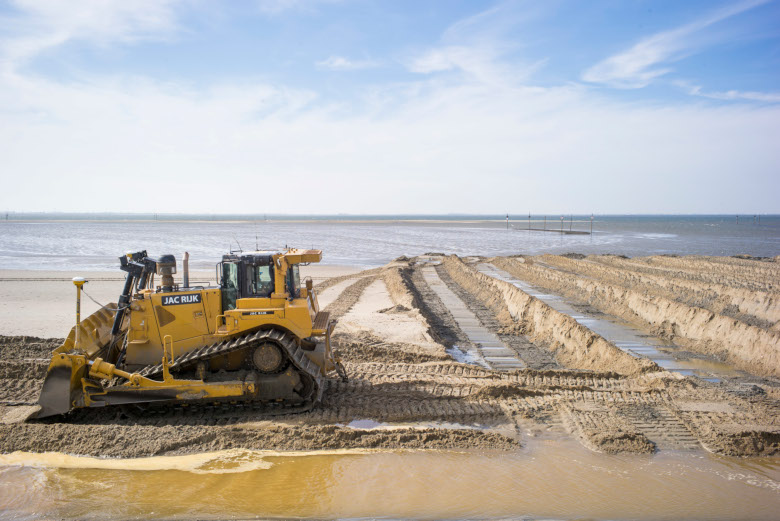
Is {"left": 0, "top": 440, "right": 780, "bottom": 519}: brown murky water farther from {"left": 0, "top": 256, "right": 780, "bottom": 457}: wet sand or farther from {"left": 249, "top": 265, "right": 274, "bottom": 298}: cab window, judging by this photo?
{"left": 249, "top": 265, "right": 274, "bottom": 298}: cab window

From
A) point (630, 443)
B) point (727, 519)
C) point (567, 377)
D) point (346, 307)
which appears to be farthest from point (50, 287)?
point (727, 519)

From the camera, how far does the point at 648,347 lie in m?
13.8

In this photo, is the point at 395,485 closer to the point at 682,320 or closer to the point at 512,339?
the point at 512,339

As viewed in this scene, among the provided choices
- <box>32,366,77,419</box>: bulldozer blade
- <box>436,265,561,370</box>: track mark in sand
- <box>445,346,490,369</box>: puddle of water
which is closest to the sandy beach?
<box>32,366,77,419</box>: bulldozer blade

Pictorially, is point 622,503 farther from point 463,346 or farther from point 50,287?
point 50,287

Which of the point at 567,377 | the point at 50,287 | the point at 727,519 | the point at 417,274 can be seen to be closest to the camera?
the point at 727,519

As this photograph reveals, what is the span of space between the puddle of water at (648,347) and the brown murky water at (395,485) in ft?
15.5

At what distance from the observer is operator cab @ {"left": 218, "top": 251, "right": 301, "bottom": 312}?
8344 millimetres

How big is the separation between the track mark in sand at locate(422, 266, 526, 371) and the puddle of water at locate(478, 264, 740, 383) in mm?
3071

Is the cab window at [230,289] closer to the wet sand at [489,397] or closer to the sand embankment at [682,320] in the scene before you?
the wet sand at [489,397]

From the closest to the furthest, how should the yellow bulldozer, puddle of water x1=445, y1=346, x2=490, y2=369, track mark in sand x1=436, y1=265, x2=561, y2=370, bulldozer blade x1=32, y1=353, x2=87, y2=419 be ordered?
1. bulldozer blade x1=32, y1=353, x2=87, y2=419
2. the yellow bulldozer
3. puddle of water x1=445, y1=346, x2=490, y2=369
4. track mark in sand x1=436, y1=265, x2=561, y2=370

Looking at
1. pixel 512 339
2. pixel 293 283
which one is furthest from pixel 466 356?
pixel 293 283

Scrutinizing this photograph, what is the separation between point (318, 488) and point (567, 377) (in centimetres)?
593

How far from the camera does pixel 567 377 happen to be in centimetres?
1049
